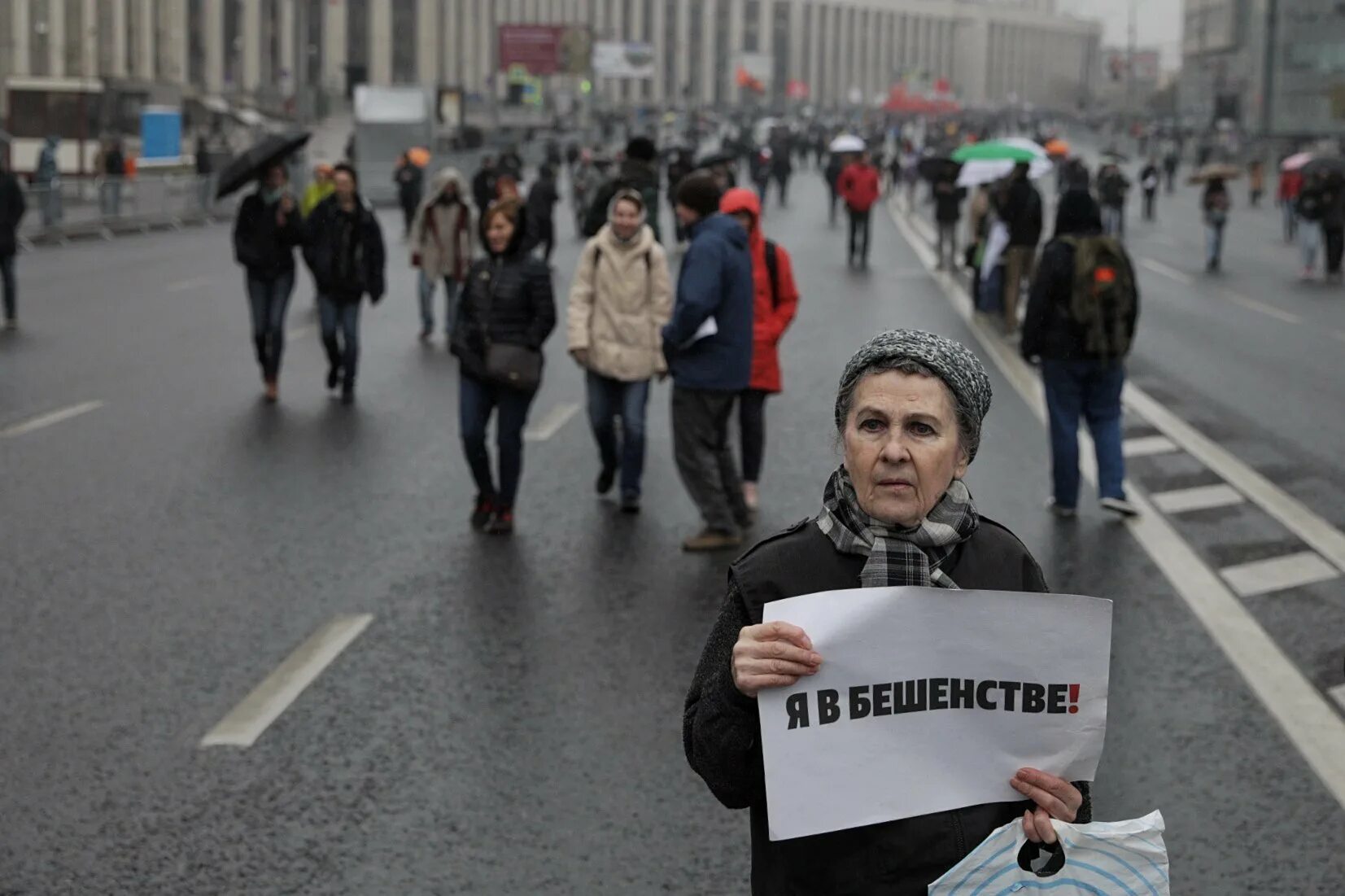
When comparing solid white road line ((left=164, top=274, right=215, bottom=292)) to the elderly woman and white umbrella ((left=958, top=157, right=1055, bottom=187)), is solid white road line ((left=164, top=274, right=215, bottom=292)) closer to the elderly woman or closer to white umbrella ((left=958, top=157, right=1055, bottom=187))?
white umbrella ((left=958, top=157, right=1055, bottom=187))

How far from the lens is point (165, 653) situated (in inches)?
303

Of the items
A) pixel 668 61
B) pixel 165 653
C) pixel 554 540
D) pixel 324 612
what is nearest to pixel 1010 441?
pixel 554 540

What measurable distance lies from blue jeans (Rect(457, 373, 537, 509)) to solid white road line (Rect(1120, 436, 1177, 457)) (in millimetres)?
4374

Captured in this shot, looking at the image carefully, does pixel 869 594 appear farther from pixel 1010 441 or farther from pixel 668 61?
pixel 668 61

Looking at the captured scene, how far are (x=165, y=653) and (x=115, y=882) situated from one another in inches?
98.0

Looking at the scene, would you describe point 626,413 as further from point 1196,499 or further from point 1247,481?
point 1247,481

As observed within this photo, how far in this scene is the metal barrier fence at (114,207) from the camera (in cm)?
3372

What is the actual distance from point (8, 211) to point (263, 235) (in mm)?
5589

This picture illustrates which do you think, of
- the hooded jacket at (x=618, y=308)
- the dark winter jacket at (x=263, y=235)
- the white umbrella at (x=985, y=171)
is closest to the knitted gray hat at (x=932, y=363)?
the hooded jacket at (x=618, y=308)

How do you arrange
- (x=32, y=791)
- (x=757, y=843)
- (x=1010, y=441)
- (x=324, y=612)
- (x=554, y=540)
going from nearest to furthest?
(x=757, y=843) < (x=32, y=791) < (x=324, y=612) < (x=554, y=540) < (x=1010, y=441)

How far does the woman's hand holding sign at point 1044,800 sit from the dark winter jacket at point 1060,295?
7485mm

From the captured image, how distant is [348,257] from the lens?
47.6ft

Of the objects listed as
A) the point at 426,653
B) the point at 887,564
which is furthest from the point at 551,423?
the point at 887,564

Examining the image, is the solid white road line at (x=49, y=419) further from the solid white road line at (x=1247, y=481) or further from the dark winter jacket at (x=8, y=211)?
the solid white road line at (x=1247, y=481)
